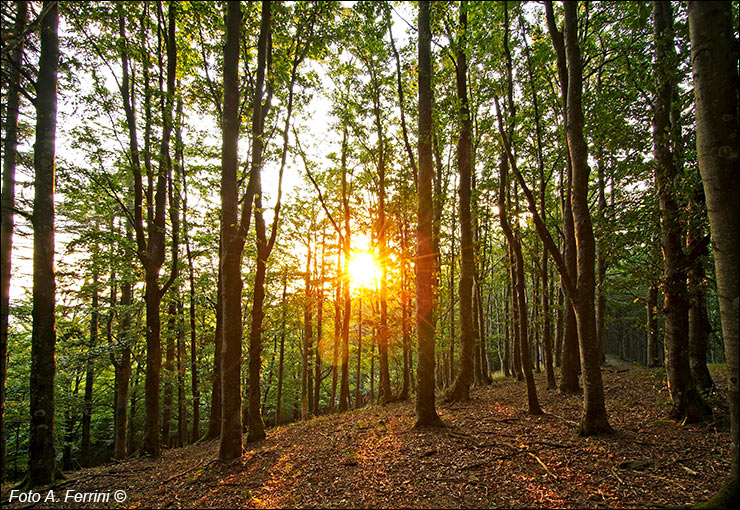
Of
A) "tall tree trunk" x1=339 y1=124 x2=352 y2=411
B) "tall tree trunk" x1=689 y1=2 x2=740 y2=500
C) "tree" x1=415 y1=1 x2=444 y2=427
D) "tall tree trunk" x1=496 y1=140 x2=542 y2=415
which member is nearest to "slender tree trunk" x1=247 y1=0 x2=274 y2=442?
"tree" x1=415 y1=1 x2=444 y2=427

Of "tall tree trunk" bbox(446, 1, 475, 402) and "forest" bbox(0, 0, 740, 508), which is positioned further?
"tall tree trunk" bbox(446, 1, 475, 402)

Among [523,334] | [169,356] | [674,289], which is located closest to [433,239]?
[523,334]

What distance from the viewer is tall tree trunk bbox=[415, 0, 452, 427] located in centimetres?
716

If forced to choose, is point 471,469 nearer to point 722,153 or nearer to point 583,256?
point 583,256

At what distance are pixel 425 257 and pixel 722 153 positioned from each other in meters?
4.93

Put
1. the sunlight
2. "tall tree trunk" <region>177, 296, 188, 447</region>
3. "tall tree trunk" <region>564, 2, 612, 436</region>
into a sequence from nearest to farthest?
1. "tall tree trunk" <region>564, 2, 612, 436</region>
2. "tall tree trunk" <region>177, 296, 188, 447</region>
3. the sunlight

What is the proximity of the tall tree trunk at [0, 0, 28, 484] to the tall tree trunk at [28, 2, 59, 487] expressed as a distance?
0.39 metres

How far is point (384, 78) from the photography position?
42.0 feet

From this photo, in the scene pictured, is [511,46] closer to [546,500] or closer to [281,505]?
[546,500]

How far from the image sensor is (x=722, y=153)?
3207 millimetres

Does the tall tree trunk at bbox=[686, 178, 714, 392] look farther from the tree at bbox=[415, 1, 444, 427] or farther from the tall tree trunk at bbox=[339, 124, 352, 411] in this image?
the tall tree trunk at bbox=[339, 124, 352, 411]

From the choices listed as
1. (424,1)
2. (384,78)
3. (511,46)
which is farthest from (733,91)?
(384,78)

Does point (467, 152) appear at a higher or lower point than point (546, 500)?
higher

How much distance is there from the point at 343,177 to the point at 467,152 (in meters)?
6.99
